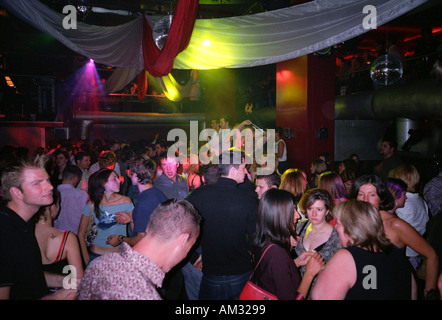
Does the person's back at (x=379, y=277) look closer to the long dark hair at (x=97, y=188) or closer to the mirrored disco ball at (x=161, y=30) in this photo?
the long dark hair at (x=97, y=188)

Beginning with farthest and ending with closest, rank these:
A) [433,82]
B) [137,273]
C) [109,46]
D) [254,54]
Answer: [433,82] < [109,46] < [254,54] < [137,273]

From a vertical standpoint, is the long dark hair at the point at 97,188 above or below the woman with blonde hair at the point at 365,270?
above

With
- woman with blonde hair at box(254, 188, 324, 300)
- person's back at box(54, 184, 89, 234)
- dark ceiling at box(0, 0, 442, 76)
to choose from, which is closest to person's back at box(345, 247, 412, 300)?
woman with blonde hair at box(254, 188, 324, 300)

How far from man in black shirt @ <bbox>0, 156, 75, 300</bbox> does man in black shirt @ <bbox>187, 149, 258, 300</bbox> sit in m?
1.05

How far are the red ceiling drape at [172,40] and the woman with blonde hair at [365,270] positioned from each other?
6.82ft

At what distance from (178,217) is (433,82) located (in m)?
6.36

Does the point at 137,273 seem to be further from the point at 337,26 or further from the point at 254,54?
the point at 254,54

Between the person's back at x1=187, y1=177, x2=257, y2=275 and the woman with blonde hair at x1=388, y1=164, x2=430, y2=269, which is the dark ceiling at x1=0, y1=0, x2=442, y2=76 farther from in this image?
the person's back at x1=187, y1=177, x2=257, y2=275

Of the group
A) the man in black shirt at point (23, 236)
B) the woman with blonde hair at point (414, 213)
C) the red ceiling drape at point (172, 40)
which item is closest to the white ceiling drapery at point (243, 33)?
the red ceiling drape at point (172, 40)

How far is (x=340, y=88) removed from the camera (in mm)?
10258

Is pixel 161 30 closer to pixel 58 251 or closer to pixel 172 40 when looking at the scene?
pixel 172 40

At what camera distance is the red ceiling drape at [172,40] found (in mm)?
2629

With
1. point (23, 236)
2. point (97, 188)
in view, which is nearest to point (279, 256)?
point (23, 236)
